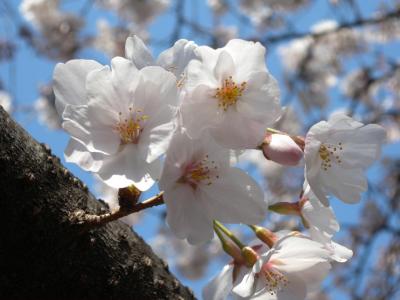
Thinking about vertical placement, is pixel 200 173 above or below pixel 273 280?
above

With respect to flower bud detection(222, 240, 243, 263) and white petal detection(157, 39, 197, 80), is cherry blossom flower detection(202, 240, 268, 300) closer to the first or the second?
flower bud detection(222, 240, 243, 263)

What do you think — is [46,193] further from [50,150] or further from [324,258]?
[324,258]

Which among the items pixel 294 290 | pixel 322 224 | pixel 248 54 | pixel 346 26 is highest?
pixel 346 26

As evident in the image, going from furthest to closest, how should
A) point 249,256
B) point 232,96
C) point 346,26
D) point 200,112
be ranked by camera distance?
1. point 346,26
2. point 249,256
3. point 232,96
4. point 200,112

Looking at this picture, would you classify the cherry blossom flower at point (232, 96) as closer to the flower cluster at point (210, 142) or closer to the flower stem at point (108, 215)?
the flower cluster at point (210, 142)

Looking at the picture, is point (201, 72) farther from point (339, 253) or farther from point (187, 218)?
point (339, 253)

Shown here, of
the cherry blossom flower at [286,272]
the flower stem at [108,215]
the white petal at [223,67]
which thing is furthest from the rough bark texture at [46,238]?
the white petal at [223,67]

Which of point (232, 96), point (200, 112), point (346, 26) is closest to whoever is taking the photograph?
point (200, 112)

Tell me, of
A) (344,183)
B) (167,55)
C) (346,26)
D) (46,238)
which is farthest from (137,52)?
(346,26)
